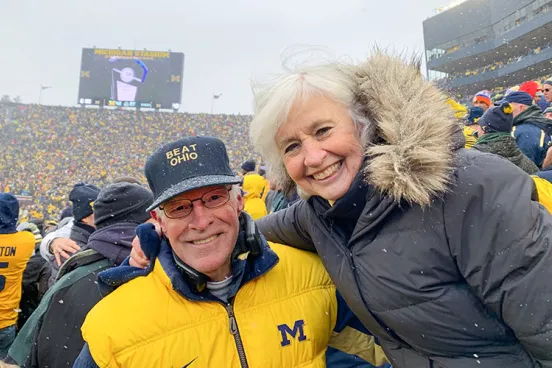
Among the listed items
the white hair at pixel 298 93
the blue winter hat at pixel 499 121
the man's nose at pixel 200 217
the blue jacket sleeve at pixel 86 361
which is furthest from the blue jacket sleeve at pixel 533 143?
the blue jacket sleeve at pixel 86 361

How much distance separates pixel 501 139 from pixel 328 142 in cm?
187

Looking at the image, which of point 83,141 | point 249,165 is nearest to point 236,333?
point 249,165

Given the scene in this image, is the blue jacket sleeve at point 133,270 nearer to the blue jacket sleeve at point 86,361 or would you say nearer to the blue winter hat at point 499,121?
the blue jacket sleeve at point 86,361

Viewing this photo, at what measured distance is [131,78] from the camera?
117 feet

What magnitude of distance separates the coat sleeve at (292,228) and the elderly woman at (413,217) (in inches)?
9.1

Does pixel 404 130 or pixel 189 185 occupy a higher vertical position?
pixel 404 130

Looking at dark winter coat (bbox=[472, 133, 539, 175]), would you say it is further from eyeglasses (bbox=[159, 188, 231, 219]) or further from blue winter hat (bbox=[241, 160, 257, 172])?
blue winter hat (bbox=[241, 160, 257, 172])

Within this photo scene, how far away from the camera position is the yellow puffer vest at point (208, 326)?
4.98 feet

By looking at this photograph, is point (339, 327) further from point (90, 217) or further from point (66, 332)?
point (90, 217)

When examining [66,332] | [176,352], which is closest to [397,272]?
[176,352]

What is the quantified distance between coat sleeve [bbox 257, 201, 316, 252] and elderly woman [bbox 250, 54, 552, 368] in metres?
0.23

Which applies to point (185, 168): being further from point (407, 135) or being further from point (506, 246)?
point (506, 246)

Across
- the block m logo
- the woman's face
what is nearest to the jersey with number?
the block m logo

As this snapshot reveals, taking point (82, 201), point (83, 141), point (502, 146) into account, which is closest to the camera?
point (502, 146)
